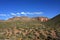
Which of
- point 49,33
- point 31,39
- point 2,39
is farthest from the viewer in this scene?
point 49,33

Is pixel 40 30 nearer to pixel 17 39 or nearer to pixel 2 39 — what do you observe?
pixel 17 39

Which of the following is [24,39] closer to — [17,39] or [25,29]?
[17,39]

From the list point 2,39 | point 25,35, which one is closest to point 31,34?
point 25,35

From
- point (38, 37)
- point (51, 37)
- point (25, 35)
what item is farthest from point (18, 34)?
point (51, 37)

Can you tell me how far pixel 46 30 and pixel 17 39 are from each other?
335 inches

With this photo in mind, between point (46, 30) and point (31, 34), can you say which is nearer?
Result: point (31, 34)

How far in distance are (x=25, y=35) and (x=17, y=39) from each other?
412 centimetres

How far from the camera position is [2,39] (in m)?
28.7

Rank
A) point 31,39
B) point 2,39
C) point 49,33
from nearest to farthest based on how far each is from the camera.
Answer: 1. point 2,39
2. point 31,39
3. point 49,33

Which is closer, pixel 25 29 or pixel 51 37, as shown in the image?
pixel 51 37

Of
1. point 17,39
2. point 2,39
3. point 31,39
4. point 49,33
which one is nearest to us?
point 2,39

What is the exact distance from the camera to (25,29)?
37688 millimetres

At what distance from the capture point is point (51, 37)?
34.3m

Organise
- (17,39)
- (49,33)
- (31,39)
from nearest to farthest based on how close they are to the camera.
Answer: (17,39) < (31,39) < (49,33)
